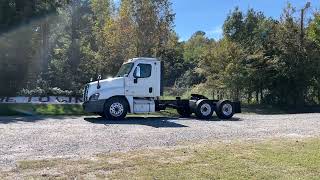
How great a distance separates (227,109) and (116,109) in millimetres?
4965

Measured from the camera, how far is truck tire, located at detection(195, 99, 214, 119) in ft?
69.2

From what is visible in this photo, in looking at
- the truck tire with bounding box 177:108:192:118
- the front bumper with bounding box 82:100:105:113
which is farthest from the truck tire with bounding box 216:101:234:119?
the front bumper with bounding box 82:100:105:113

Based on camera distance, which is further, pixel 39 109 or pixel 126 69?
pixel 39 109

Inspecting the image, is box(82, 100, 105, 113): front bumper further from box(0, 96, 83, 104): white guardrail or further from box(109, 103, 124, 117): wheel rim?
box(0, 96, 83, 104): white guardrail

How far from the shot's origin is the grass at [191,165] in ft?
26.8

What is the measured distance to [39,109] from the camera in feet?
77.5


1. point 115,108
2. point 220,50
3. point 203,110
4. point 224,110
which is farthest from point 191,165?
point 220,50

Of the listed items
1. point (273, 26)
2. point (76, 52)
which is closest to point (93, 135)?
point (273, 26)

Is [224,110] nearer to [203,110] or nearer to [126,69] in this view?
[203,110]

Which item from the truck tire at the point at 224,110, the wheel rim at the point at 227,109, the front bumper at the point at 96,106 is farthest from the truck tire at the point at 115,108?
the wheel rim at the point at 227,109

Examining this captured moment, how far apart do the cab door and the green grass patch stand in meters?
4.32

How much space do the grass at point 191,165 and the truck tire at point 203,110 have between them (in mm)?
9897

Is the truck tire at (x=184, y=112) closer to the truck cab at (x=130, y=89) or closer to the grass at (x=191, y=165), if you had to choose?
the truck cab at (x=130, y=89)

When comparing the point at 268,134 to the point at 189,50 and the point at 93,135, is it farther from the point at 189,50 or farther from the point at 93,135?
the point at 189,50
